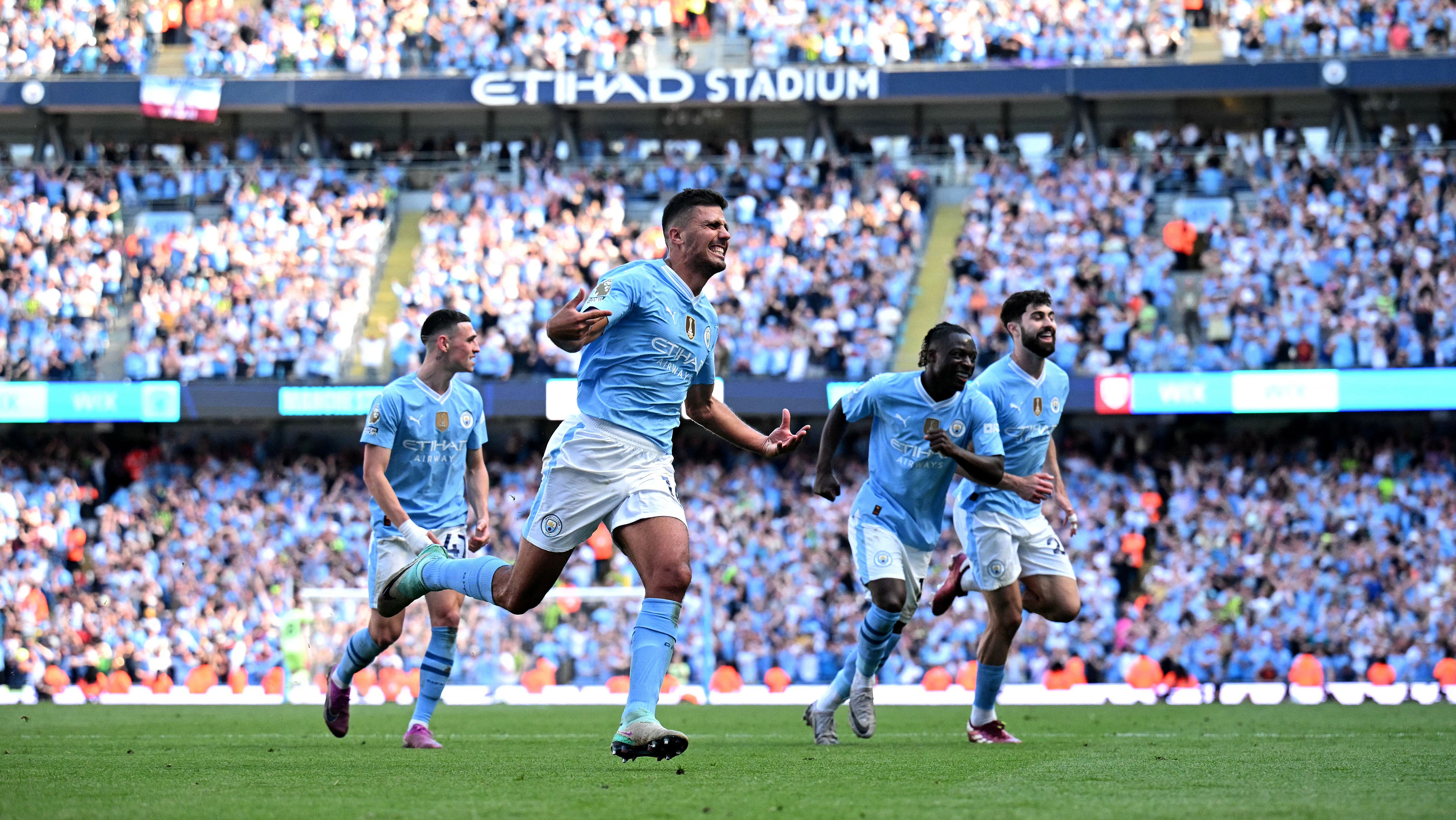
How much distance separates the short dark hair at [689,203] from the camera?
7.64 m

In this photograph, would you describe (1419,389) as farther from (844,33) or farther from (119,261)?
(119,261)

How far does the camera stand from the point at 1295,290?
2500 centimetres

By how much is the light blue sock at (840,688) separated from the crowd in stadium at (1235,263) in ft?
48.9

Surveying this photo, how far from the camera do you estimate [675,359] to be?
763 centimetres

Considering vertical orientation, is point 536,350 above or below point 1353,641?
above

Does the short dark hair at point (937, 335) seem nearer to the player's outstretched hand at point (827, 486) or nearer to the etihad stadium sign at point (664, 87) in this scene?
the player's outstretched hand at point (827, 486)

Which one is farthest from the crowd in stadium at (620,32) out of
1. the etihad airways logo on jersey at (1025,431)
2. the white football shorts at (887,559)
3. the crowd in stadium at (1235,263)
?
the white football shorts at (887,559)

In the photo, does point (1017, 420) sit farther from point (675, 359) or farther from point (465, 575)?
point (465, 575)

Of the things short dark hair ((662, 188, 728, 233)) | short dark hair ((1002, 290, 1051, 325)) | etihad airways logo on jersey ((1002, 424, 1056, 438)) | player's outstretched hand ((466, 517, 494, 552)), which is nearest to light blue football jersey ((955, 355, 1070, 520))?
etihad airways logo on jersey ((1002, 424, 1056, 438))

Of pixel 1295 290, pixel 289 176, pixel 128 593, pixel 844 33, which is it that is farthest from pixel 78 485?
pixel 1295 290

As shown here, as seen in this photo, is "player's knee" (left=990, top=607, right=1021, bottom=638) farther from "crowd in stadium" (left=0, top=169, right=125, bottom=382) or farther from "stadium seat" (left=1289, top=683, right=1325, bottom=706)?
"crowd in stadium" (left=0, top=169, right=125, bottom=382)

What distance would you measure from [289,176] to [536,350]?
8131 millimetres

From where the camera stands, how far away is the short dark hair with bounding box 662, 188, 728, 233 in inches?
301

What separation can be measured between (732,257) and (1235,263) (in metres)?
8.33
